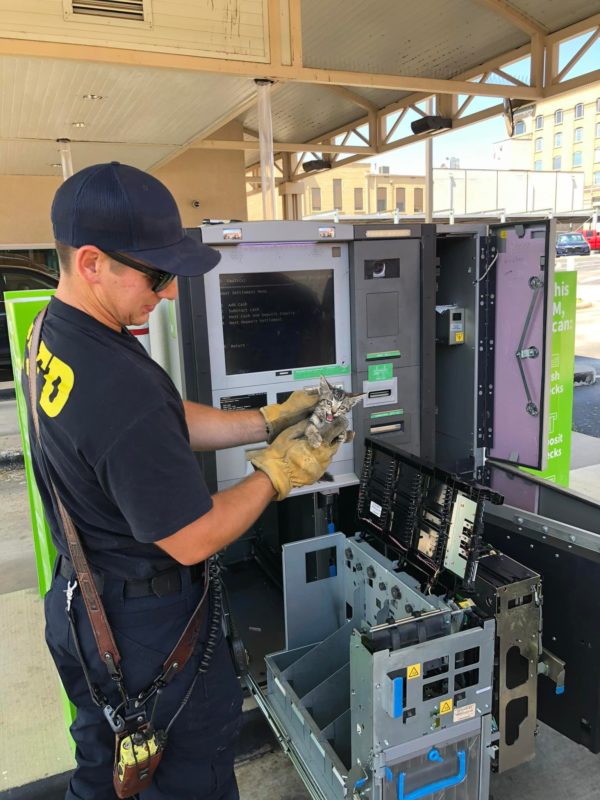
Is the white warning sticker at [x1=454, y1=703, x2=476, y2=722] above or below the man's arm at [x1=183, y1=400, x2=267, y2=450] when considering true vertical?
below

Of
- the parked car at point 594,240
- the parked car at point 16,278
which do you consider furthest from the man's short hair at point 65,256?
the parked car at point 594,240

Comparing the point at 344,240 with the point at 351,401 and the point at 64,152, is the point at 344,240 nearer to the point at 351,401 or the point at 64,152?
the point at 351,401

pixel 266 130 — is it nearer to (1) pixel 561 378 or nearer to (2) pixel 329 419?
(1) pixel 561 378

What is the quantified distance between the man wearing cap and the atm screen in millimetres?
1122

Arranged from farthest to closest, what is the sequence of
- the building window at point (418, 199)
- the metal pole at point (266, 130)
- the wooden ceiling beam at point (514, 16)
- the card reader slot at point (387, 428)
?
the building window at point (418, 199) < the wooden ceiling beam at point (514, 16) < the metal pole at point (266, 130) < the card reader slot at point (387, 428)

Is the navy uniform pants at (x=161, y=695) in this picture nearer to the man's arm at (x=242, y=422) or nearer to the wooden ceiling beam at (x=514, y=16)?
the man's arm at (x=242, y=422)

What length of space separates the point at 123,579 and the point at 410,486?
126 centimetres

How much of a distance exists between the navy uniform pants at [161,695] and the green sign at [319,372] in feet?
4.63

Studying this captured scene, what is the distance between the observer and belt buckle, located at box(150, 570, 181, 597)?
1.55 metres

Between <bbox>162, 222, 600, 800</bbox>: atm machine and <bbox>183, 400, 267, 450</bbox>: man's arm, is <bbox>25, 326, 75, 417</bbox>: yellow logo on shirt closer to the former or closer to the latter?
<bbox>183, 400, 267, 450</bbox>: man's arm

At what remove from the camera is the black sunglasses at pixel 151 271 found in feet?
4.58

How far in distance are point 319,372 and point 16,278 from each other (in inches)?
293

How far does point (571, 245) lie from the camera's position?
27.7 meters

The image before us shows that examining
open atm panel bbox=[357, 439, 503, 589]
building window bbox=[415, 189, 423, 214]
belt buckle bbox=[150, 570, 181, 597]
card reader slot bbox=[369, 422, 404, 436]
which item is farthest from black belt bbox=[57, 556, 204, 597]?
building window bbox=[415, 189, 423, 214]
